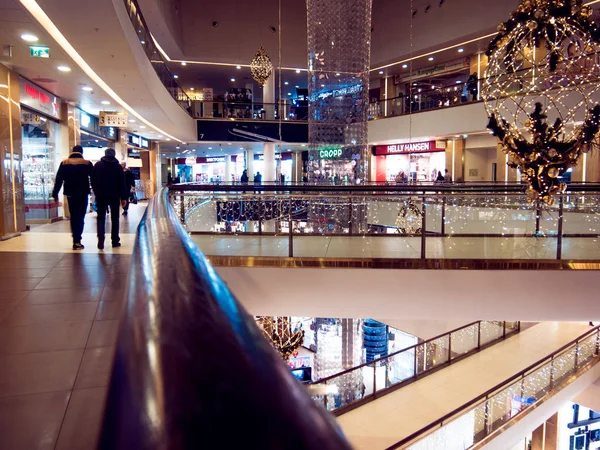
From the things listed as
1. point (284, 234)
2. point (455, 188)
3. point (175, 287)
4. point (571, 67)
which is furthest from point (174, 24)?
point (175, 287)

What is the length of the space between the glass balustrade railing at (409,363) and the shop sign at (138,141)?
14.4 metres

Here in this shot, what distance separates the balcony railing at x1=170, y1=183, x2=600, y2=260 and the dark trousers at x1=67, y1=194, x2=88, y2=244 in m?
1.30

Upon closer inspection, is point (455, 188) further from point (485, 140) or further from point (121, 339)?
point (485, 140)

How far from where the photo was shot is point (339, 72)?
8.48m

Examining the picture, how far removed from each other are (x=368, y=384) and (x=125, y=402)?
14898 mm

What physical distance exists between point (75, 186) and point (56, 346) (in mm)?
4366

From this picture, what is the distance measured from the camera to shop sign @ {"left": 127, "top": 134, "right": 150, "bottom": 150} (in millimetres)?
20516

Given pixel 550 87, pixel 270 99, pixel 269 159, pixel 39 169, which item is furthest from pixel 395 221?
pixel 269 159

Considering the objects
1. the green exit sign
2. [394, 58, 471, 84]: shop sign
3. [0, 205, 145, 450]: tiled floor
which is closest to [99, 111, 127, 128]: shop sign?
the green exit sign

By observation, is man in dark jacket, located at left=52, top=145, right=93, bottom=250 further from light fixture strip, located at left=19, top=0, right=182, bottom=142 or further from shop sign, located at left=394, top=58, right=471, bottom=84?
shop sign, located at left=394, top=58, right=471, bottom=84

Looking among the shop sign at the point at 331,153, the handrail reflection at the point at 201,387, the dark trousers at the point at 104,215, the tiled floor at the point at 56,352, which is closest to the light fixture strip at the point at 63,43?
the dark trousers at the point at 104,215

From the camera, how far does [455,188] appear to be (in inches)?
252

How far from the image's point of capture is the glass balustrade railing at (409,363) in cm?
1006

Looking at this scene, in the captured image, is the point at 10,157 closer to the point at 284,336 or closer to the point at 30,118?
the point at 30,118
